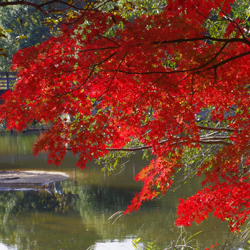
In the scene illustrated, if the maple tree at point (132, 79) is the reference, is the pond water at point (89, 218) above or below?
below

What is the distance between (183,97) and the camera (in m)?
3.92

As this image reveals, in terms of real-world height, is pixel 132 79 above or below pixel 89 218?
above

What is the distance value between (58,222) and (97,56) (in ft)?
20.9

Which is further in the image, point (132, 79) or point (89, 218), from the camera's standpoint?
point (89, 218)

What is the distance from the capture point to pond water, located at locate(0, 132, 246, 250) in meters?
7.98

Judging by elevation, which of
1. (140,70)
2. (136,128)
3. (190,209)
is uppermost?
(140,70)

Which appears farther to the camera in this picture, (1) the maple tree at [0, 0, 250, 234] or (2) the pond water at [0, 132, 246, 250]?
(2) the pond water at [0, 132, 246, 250]

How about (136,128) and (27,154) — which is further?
(27,154)

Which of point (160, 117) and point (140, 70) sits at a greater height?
point (140, 70)

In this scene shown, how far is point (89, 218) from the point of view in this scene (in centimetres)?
945

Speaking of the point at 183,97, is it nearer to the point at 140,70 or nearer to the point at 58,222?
Answer: the point at 140,70

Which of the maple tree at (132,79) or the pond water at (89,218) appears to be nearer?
the maple tree at (132,79)

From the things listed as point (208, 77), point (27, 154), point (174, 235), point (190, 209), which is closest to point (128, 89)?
point (208, 77)

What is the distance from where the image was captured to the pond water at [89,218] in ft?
26.2
